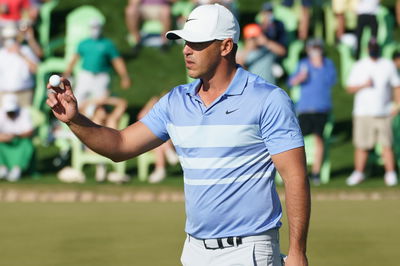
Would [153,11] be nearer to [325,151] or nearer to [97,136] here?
[325,151]

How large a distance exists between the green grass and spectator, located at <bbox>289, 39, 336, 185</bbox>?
168 cm

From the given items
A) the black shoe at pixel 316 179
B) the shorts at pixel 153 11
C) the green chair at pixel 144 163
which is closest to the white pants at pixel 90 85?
the green chair at pixel 144 163

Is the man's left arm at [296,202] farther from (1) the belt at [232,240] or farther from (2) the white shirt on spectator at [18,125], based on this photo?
(2) the white shirt on spectator at [18,125]

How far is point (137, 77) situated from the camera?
2038cm

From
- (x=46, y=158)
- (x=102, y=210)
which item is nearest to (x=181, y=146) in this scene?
(x=102, y=210)

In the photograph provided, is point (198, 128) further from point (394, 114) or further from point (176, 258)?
point (394, 114)

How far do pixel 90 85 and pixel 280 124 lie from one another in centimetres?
1184

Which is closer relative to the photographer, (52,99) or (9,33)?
(52,99)

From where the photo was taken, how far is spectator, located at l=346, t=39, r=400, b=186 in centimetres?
1552

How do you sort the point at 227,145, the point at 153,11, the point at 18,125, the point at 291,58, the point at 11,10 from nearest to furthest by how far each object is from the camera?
1. the point at 227,145
2. the point at 18,125
3. the point at 11,10
4. the point at 291,58
5. the point at 153,11

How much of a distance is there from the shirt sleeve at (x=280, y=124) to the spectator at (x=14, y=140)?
35.4 ft

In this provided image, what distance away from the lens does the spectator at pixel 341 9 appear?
21016mm

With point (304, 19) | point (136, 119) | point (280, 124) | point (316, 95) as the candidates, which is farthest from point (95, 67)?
point (280, 124)

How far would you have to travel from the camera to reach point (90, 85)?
17.0 metres
